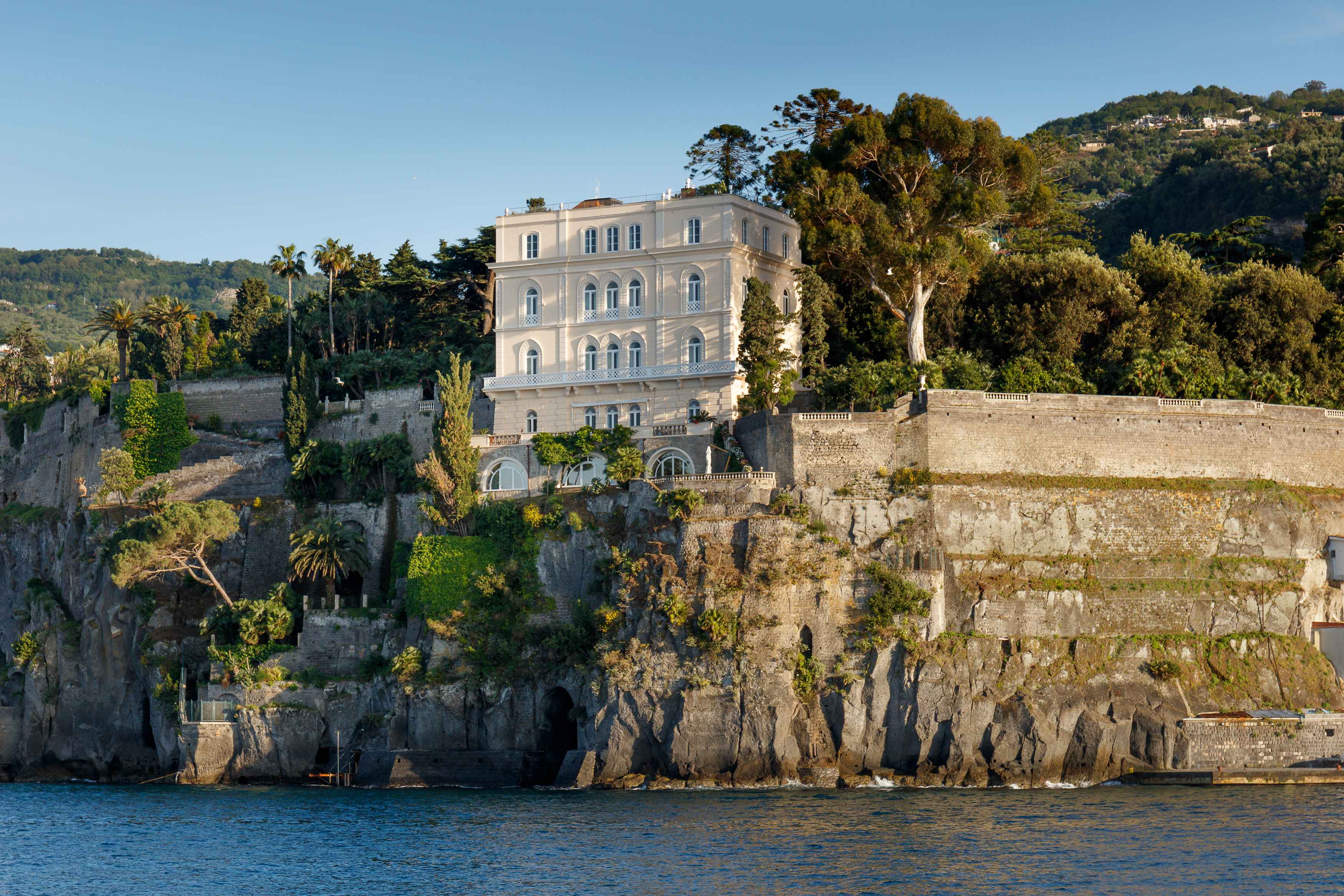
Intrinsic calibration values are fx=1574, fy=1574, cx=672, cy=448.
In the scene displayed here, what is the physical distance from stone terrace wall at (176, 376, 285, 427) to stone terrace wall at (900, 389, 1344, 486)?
3119 cm

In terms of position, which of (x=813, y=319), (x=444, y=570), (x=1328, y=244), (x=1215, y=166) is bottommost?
(x=444, y=570)

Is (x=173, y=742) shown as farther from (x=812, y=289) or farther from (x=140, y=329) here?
(x=140, y=329)

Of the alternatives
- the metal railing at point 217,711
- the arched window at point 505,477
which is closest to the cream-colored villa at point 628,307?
the arched window at point 505,477

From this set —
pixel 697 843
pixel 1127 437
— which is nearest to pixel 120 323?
pixel 1127 437

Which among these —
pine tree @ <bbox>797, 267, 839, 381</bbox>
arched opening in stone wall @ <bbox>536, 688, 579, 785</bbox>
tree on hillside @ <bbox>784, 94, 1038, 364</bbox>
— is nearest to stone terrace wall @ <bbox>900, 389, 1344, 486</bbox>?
tree on hillside @ <bbox>784, 94, 1038, 364</bbox>

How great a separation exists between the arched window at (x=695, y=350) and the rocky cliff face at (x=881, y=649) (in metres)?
7.93

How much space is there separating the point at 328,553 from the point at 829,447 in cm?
2005

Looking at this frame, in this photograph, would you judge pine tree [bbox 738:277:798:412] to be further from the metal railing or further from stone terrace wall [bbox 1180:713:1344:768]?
the metal railing

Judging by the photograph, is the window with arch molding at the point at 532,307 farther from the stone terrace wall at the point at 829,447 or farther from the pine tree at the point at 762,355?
the stone terrace wall at the point at 829,447

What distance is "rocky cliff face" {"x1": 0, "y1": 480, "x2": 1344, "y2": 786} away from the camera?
173ft

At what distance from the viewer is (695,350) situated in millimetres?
63094

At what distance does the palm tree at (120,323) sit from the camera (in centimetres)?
8025

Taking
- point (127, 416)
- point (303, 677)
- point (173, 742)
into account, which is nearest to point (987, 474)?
point (303, 677)

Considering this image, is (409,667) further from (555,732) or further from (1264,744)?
(1264,744)
